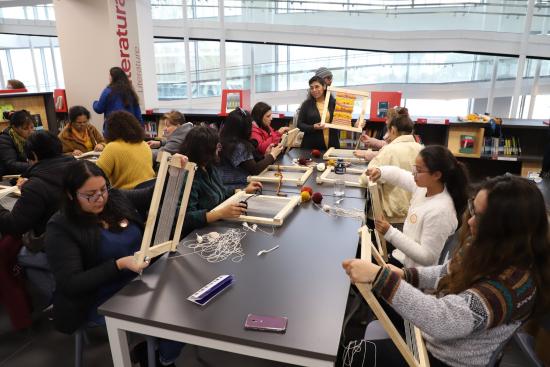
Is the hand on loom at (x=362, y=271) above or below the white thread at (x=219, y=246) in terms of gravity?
above

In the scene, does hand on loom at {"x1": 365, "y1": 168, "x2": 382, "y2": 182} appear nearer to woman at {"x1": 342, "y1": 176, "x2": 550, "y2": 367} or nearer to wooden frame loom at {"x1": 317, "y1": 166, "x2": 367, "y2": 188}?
wooden frame loom at {"x1": 317, "y1": 166, "x2": 367, "y2": 188}

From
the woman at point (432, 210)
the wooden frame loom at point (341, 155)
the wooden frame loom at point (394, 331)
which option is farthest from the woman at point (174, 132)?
the wooden frame loom at point (394, 331)

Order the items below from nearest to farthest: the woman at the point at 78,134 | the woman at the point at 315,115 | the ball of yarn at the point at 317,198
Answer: the ball of yarn at the point at 317,198, the woman at the point at 78,134, the woman at the point at 315,115

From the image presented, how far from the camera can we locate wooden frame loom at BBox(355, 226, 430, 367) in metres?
1.25

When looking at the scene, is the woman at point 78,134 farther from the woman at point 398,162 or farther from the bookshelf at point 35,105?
the woman at point 398,162

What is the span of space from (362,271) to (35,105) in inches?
222

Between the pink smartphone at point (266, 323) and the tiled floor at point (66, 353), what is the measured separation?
3.00 ft

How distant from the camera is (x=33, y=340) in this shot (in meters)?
2.37

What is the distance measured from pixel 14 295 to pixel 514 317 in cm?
264

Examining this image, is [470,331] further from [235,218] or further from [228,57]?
[228,57]

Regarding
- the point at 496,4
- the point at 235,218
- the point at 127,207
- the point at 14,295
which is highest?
the point at 496,4

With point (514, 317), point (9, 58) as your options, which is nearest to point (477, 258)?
point (514, 317)

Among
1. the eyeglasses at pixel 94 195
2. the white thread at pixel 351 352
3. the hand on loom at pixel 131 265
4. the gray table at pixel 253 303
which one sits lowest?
the white thread at pixel 351 352

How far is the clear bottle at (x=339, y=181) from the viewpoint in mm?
2734
